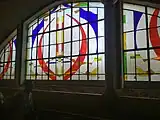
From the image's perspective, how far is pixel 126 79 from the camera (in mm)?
5734

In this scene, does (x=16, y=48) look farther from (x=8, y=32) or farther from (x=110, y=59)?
(x=110, y=59)

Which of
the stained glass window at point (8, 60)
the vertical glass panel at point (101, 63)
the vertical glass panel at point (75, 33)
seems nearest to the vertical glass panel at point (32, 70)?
the stained glass window at point (8, 60)

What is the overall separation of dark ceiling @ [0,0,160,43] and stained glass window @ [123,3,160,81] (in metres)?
2.93

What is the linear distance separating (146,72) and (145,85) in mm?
312

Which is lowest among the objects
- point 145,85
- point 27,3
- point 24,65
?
point 145,85

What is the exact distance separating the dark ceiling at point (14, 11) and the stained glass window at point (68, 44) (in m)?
0.38

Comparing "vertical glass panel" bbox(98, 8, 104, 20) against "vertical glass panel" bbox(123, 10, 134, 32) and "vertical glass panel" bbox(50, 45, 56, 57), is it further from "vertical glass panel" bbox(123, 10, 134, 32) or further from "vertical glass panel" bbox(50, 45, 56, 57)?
"vertical glass panel" bbox(50, 45, 56, 57)

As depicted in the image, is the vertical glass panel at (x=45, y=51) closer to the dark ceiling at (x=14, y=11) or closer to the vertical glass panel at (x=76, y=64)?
the vertical glass panel at (x=76, y=64)

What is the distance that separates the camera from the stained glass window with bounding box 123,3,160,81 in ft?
17.7

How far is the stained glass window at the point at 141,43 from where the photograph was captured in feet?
17.7

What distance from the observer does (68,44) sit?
23.5 feet

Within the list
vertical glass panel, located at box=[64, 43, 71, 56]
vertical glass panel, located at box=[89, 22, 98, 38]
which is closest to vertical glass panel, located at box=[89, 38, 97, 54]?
vertical glass panel, located at box=[89, 22, 98, 38]

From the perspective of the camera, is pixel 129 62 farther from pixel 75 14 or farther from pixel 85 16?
pixel 75 14

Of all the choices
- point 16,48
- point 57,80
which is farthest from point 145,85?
point 16,48
